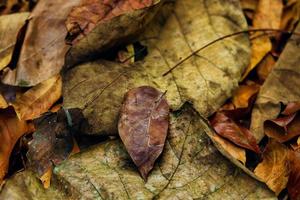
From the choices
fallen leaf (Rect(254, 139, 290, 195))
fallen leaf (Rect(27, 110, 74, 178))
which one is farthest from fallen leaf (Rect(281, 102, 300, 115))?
fallen leaf (Rect(27, 110, 74, 178))

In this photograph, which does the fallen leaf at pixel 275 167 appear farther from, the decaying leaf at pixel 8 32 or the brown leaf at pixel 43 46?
the decaying leaf at pixel 8 32

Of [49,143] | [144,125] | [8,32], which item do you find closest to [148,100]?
[144,125]

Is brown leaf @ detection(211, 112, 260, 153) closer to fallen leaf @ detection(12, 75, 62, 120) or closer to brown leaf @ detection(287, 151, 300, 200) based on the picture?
brown leaf @ detection(287, 151, 300, 200)

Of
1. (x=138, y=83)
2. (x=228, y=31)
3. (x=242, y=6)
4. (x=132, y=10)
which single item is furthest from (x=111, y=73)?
(x=242, y=6)

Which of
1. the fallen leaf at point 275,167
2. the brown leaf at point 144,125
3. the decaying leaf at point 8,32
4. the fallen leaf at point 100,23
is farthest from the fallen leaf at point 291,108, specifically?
the decaying leaf at point 8,32

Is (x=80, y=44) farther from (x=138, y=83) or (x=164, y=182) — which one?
(x=164, y=182)

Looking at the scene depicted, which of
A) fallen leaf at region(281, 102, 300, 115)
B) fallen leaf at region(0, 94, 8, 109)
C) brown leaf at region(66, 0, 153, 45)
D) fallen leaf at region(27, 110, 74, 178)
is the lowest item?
fallen leaf at region(281, 102, 300, 115)
